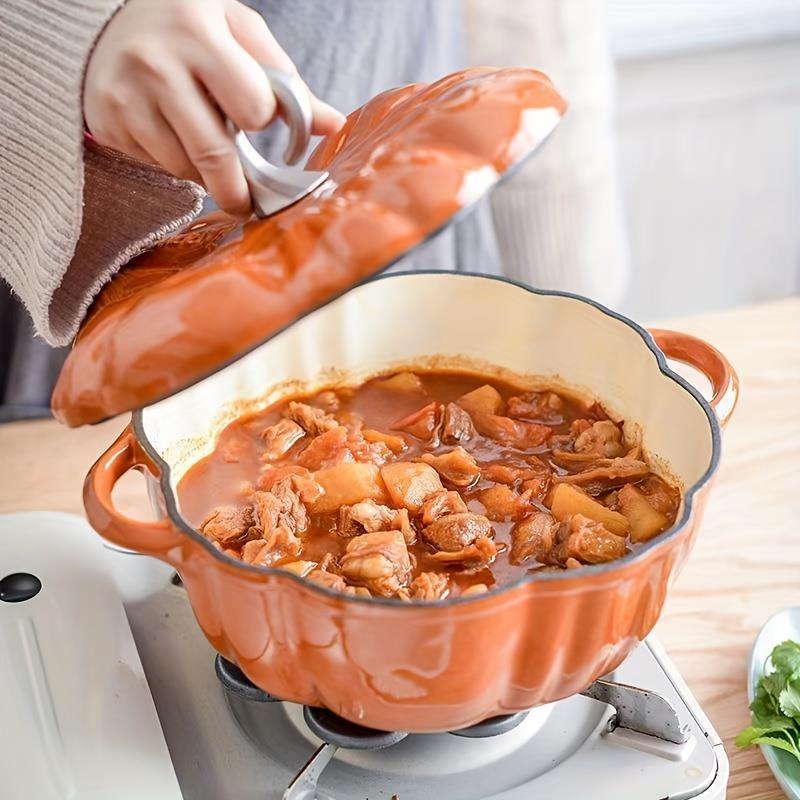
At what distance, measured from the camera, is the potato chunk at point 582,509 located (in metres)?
0.95

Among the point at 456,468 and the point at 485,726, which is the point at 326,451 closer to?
the point at 456,468

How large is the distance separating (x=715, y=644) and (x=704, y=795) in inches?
10.3

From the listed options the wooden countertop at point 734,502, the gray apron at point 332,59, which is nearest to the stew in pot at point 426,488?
the wooden countertop at point 734,502

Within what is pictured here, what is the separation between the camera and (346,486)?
1013 mm

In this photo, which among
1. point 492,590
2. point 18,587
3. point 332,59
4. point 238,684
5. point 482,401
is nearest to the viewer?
point 492,590

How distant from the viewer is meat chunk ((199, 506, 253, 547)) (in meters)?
0.97

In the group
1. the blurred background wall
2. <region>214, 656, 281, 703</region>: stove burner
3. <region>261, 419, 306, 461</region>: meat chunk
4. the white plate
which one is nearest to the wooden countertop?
the white plate

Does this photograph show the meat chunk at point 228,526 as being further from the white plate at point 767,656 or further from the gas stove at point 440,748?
the white plate at point 767,656

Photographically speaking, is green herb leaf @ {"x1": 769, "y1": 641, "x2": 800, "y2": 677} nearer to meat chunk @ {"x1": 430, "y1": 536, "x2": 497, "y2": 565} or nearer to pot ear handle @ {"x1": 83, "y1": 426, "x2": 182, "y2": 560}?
meat chunk @ {"x1": 430, "y1": 536, "x2": 497, "y2": 565}

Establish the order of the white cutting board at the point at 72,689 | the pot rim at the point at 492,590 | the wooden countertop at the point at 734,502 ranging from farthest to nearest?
the wooden countertop at the point at 734,502 < the white cutting board at the point at 72,689 < the pot rim at the point at 492,590

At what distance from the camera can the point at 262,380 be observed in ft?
3.87

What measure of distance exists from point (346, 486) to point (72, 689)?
1.01 feet

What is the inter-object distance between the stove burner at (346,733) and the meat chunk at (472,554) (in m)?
0.15

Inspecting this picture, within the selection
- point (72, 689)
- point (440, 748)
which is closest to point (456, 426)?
point (440, 748)
